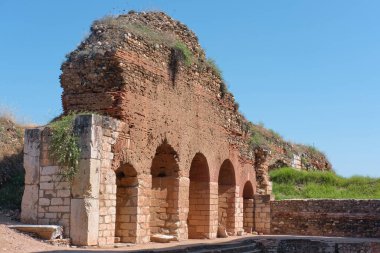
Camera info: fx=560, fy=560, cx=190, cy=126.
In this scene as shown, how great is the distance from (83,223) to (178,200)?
15.5ft

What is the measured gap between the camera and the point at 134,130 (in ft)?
47.4

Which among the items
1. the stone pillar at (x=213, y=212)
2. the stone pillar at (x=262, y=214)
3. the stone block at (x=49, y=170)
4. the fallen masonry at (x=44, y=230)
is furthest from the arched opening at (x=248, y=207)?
the fallen masonry at (x=44, y=230)

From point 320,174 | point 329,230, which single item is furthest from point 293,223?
point 320,174

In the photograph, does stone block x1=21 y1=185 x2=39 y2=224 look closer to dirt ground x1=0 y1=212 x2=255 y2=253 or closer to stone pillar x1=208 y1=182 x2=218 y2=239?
dirt ground x1=0 y1=212 x2=255 y2=253

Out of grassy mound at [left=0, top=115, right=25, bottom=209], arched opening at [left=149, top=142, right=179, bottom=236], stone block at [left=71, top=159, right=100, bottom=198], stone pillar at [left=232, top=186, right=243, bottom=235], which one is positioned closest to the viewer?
stone block at [left=71, top=159, right=100, bottom=198]

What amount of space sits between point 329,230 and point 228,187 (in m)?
4.31

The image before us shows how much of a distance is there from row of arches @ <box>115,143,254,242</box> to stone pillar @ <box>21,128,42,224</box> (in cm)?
231

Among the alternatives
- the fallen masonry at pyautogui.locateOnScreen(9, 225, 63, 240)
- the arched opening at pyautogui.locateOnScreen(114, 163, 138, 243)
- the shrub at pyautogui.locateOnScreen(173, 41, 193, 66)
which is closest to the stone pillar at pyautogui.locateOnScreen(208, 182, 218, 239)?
the shrub at pyautogui.locateOnScreen(173, 41, 193, 66)

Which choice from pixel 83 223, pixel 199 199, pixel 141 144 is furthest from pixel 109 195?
pixel 199 199

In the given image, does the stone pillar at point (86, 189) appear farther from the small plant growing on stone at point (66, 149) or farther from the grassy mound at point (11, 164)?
the grassy mound at point (11, 164)

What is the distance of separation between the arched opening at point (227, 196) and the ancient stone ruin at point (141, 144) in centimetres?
4

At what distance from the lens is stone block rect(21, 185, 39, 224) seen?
42.1 ft

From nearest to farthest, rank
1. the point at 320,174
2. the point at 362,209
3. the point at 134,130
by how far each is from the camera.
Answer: the point at 134,130, the point at 362,209, the point at 320,174

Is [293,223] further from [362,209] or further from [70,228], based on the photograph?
[70,228]
